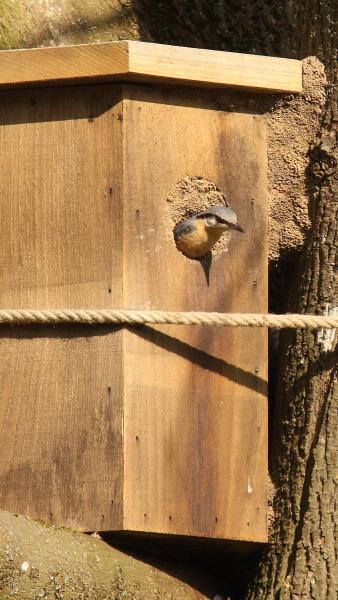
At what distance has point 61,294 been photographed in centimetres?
334

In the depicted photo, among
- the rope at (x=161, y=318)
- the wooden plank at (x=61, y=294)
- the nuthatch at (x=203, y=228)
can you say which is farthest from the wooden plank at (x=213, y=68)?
the rope at (x=161, y=318)

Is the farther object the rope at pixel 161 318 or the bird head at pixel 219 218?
the bird head at pixel 219 218

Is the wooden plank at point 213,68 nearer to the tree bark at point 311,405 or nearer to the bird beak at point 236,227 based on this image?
the tree bark at point 311,405

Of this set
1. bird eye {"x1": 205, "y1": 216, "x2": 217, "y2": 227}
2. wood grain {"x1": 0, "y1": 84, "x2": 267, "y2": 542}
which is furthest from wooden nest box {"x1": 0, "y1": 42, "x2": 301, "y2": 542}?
bird eye {"x1": 205, "y1": 216, "x2": 217, "y2": 227}

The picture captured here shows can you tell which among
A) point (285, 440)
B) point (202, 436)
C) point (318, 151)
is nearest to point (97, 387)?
point (202, 436)

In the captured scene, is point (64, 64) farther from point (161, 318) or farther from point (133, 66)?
point (161, 318)

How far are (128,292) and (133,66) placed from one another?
670 mm

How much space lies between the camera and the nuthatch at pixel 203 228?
3.32 metres

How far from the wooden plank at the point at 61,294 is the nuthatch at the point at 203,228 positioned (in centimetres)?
21

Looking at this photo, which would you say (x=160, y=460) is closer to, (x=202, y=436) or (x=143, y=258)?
(x=202, y=436)

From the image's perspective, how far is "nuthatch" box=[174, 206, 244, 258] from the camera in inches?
131

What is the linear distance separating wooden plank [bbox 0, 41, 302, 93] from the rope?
71cm

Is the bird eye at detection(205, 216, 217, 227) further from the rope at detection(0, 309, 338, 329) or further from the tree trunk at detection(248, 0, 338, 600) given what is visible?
the tree trunk at detection(248, 0, 338, 600)

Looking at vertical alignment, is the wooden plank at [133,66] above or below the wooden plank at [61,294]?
above
